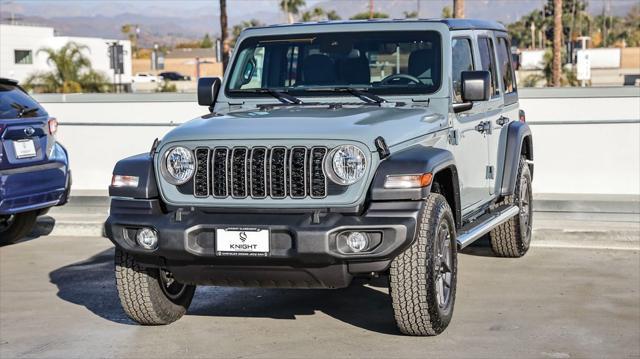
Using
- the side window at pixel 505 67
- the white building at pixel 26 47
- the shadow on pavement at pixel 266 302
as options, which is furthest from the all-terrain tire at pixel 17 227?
the white building at pixel 26 47

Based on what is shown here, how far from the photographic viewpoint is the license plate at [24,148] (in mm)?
9766

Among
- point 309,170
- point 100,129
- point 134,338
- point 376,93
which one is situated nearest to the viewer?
point 309,170

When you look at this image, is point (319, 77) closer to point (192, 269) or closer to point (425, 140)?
point (425, 140)

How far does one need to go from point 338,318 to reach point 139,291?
4.50 feet

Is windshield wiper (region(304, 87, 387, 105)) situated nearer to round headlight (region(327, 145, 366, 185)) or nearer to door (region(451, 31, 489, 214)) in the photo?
door (region(451, 31, 489, 214))

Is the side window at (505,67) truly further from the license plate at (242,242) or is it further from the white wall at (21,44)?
the white wall at (21,44)

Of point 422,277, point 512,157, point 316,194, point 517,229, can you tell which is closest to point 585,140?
point 517,229

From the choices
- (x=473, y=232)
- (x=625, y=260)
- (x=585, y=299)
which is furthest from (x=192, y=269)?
(x=625, y=260)

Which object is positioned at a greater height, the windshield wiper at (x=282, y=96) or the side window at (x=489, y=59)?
the side window at (x=489, y=59)

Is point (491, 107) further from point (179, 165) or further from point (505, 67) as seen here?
point (179, 165)

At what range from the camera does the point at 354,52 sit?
802cm

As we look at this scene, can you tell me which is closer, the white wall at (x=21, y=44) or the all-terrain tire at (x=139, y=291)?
the all-terrain tire at (x=139, y=291)

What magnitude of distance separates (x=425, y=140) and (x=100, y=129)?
815 centimetres

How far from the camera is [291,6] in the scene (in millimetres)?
137250
